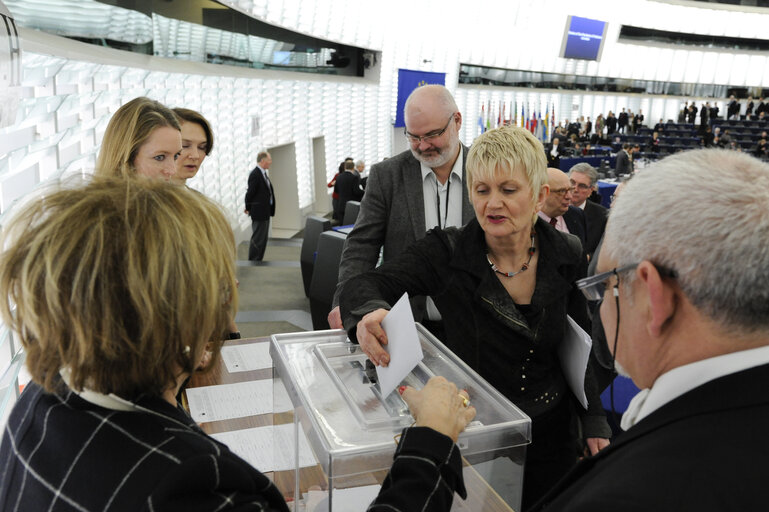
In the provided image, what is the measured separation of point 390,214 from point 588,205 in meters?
3.72

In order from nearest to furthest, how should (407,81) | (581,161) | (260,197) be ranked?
(260,197), (407,81), (581,161)

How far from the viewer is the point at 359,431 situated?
1.02 m

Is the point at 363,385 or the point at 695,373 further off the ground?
the point at 695,373

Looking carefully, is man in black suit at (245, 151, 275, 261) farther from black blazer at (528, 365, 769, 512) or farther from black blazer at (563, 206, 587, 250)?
black blazer at (528, 365, 769, 512)

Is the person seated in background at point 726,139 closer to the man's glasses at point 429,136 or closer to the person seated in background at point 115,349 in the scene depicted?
the man's glasses at point 429,136

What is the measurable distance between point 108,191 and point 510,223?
1.12m

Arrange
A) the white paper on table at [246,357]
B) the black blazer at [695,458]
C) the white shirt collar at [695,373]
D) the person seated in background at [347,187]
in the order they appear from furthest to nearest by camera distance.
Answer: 1. the person seated in background at [347,187]
2. the white paper on table at [246,357]
3. the white shirt collar at [695,373]
4. the black blazer at [695,458]

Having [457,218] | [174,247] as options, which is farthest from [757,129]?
[174,247]

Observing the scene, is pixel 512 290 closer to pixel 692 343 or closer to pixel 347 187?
pixel 692 343

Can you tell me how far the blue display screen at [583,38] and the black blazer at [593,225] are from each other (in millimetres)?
19945

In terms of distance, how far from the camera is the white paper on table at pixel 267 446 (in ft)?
4.21

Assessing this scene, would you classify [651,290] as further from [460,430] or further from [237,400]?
[237,400]

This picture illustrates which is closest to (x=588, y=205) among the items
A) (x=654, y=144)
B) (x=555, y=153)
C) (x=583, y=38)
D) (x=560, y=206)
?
(x=560, y=206)

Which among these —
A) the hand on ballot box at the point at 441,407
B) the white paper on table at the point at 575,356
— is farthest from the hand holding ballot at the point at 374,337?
the white paper on table at the point at 575,356
